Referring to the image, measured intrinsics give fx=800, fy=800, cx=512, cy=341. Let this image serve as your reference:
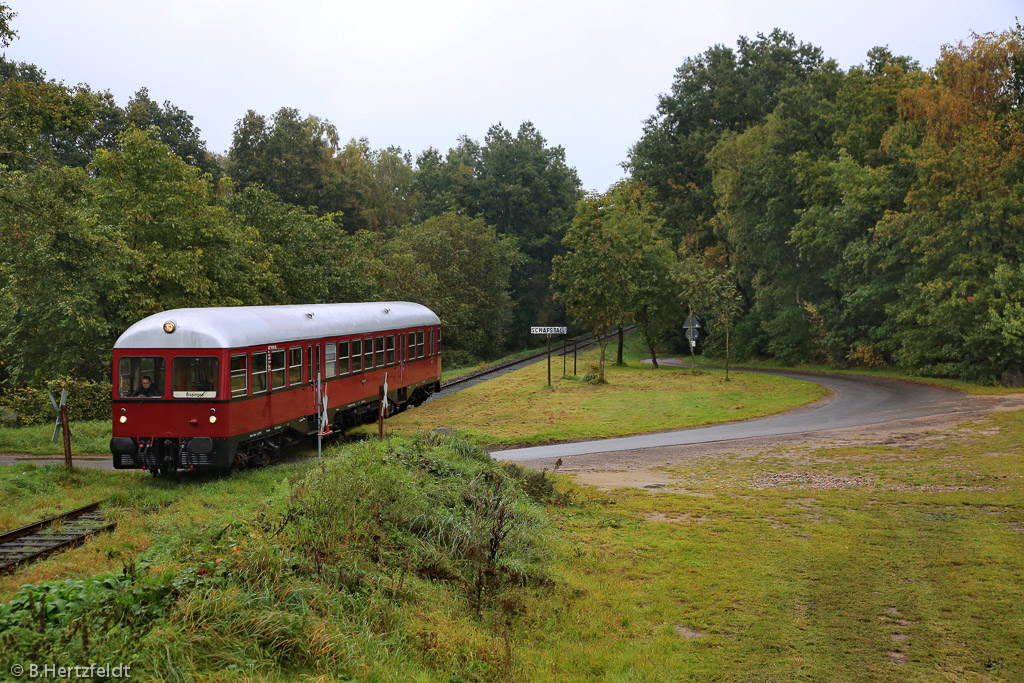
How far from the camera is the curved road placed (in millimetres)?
21312

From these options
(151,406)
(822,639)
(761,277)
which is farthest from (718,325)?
(822,639)

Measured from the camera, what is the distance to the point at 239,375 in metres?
15.8

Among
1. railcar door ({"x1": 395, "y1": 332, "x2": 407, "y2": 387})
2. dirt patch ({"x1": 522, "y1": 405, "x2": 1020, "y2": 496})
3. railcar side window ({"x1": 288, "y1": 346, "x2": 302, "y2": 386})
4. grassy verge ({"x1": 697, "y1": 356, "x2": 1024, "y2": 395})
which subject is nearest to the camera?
dirt patch ({"x1": 522, "y1": 405, "x2": 1020, "y2": 496})

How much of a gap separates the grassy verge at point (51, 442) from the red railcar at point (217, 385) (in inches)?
190

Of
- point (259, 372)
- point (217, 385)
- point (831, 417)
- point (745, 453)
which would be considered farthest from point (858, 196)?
point (217, 385)

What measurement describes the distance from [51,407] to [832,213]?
122 ft

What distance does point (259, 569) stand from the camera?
6.95 m

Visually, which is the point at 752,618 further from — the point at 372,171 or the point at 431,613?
the point at 372,171

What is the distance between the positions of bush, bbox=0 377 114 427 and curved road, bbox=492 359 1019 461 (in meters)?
12.9

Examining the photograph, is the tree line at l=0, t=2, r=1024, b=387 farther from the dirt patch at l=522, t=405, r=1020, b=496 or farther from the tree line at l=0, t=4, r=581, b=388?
the dirt patch at l=522, t=405, r=1020, b=496

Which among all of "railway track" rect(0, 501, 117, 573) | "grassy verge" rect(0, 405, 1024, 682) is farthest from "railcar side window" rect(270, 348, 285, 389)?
"railway track" rect(0, 501, 117, 573)

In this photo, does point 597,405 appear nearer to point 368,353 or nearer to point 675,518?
point 368,353

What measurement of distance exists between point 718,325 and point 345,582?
37456 millimetres

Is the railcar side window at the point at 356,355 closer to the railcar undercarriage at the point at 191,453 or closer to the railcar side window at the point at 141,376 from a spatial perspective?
the railcar undercarriage at the point at 191,453
